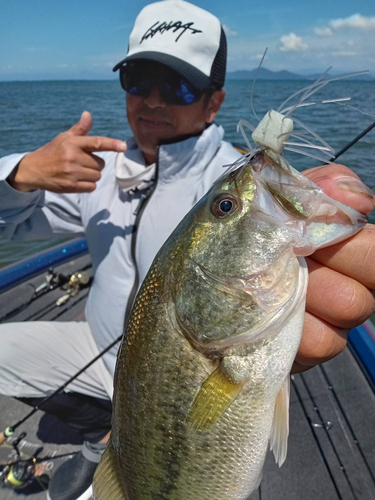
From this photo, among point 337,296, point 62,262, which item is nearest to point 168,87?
point 337,296

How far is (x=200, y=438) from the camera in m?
1.16

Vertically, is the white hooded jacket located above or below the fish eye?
below

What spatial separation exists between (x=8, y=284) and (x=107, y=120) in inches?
746

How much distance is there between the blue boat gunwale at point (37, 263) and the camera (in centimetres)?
399

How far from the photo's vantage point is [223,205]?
3.66ft

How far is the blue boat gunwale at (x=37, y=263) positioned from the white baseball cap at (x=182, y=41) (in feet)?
7.95

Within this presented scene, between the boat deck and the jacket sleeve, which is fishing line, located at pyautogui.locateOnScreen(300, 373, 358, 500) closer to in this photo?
the boat deck

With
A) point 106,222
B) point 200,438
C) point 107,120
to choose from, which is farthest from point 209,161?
point 107,120

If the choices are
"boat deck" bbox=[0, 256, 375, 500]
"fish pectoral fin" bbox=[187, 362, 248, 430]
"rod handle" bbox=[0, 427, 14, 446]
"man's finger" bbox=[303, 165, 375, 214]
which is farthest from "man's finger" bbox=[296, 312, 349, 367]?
"rod handle" bbox=[0, 427, 14, 446]

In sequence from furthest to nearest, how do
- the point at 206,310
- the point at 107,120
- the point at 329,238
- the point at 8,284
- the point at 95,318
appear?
the point at 107,120
the point at 8,284
the point at 95,318
the point at 206,310
the point at 329,238

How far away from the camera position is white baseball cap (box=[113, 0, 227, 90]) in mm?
2508

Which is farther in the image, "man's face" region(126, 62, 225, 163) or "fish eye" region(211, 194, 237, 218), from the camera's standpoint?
"man's face" region(126, 62, 225, 163)

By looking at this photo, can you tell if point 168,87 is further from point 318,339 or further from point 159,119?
point 318,339

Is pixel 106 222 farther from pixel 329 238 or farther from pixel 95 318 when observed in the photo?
pixel 329 238
